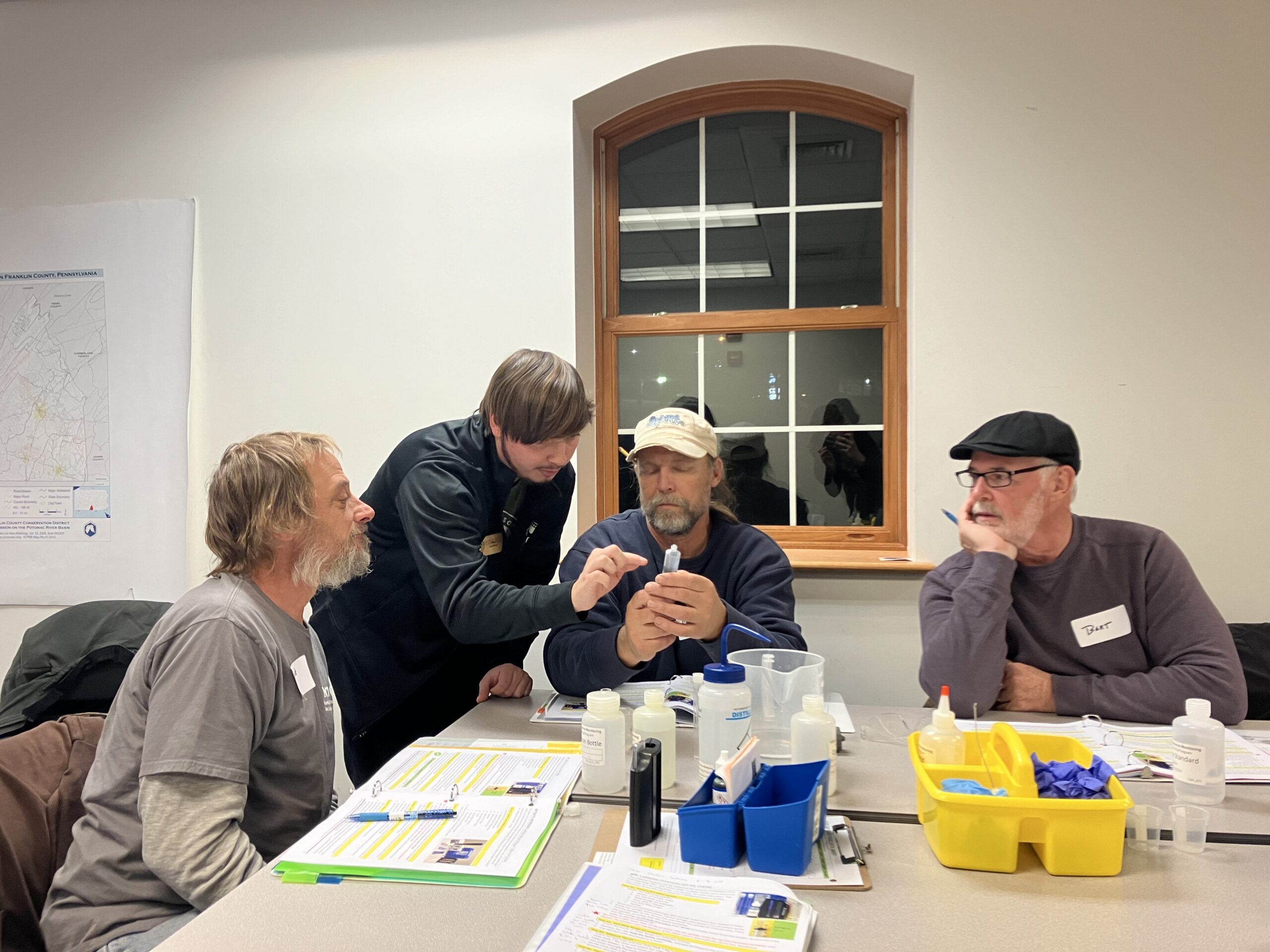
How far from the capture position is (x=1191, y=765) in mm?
1267

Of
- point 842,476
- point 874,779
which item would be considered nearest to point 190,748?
point 874,779

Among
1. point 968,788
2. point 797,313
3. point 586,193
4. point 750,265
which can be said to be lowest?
point 968,788

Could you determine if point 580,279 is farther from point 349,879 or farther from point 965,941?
point 965,941

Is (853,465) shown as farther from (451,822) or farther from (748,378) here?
(451,822)

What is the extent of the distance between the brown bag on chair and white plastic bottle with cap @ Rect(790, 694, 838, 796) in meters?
1.19

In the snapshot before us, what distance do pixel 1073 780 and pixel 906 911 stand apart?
33 cm

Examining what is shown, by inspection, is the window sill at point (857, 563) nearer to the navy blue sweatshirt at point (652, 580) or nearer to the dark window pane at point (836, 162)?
the navy blue sweatshirt at point (652, 580)

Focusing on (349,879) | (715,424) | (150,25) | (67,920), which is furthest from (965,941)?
(150,25)

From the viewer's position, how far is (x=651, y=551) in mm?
2109

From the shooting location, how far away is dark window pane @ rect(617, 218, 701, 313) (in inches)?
125

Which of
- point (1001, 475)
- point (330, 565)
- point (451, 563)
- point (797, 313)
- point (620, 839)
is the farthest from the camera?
point (797, 313)

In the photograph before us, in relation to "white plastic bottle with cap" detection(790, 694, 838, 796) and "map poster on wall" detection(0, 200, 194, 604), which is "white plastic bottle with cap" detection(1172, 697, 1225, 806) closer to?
"white plastic bottle with cap" detection(790, 694, 838, 796)

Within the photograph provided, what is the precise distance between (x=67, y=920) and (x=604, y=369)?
7.85 ft

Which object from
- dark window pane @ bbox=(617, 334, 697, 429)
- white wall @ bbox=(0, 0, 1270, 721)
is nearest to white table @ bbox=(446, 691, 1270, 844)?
white wall @ bbox=(0, 0, 1270, 721)
